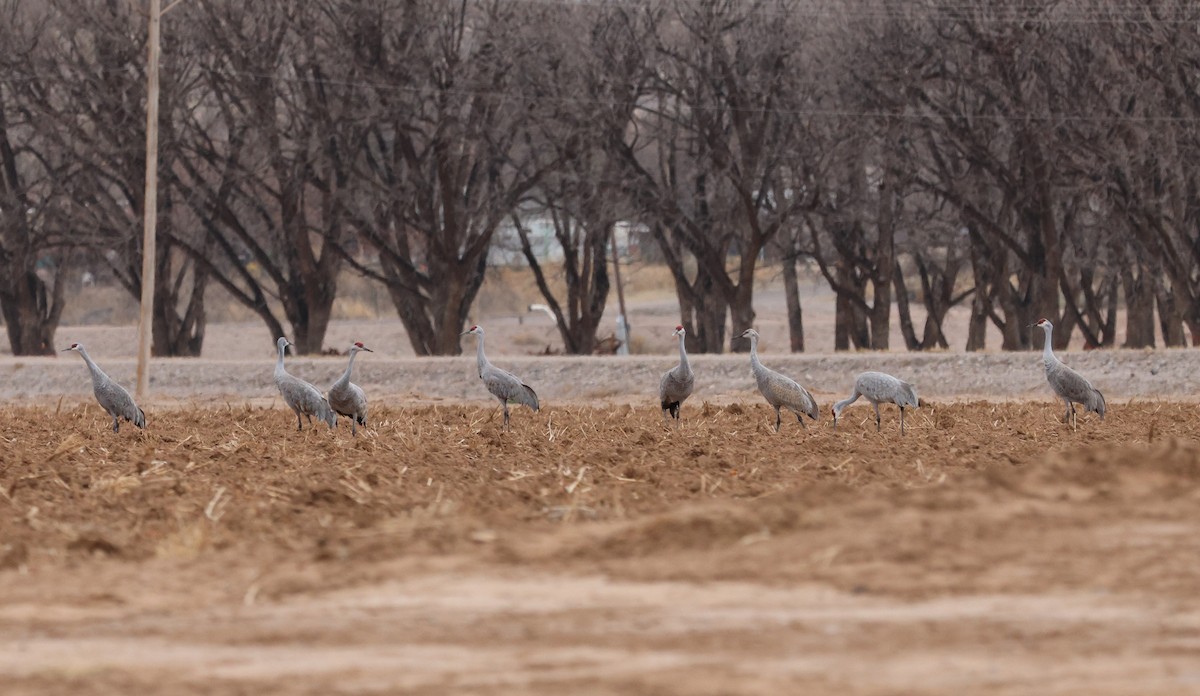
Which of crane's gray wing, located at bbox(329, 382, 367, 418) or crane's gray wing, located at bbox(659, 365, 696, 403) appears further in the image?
crane's gray wing, located at bbox(659, 365, 696, 403)

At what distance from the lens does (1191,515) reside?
9859 mm

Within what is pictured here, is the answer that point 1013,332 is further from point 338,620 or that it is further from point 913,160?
point 338,620

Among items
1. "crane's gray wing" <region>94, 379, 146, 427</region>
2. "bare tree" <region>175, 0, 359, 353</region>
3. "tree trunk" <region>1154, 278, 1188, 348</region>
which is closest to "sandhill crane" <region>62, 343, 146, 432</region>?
"crane's gray wing" <region>94, 379, 146, 427</region>

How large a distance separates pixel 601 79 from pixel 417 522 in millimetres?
34848

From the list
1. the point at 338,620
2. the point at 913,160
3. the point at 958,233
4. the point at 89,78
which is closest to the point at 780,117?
the point at 913,160

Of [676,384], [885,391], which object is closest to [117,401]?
[676,384]

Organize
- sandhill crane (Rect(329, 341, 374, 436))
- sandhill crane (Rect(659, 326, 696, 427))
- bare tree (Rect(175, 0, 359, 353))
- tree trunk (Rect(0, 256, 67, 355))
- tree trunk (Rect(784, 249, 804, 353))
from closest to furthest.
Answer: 1. sandhill crane (Rect(329, 341, 374, 436))
2. sandhill crane (Rect(659, 326, 696, 427))
3. bare tree (Rect(175, 0, 359, 353))
4. tree trunk (Rect(0, 256, 67, 355))
5. tree trunk (Rect(784, 249, 804, 353))

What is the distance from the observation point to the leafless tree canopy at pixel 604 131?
42.2 m

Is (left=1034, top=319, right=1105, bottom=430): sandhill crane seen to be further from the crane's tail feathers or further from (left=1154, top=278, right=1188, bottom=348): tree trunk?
(left=1154, top=278, right=1188, bottom=348): tree trunk

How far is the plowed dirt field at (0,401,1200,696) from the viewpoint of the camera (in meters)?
6.81

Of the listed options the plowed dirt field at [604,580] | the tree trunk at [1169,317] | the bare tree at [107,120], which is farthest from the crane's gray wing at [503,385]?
the tree trunk at [1169,317]

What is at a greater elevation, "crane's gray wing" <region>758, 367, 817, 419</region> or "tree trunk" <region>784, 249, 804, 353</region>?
"tree trunk" <region>784, 249, 804, 353</region>

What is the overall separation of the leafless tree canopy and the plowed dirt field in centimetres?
2928

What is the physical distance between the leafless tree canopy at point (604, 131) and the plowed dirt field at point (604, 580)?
29279 millimetres
